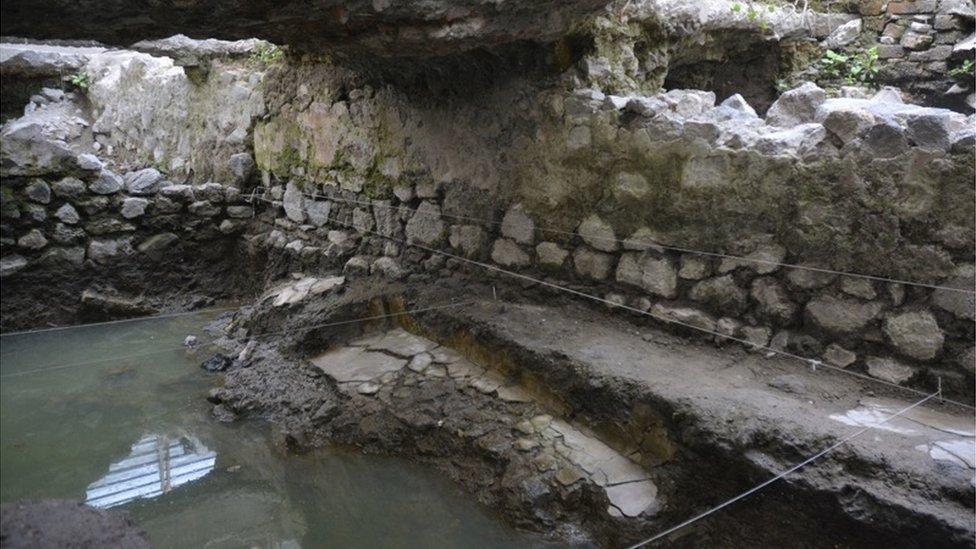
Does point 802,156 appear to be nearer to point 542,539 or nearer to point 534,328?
point 534,328

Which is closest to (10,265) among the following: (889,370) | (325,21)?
(325,21)

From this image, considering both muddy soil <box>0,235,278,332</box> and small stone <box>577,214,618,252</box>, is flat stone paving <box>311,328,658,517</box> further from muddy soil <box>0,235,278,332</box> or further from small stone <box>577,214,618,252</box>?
muddy soil <box>0,235,278,332</box>

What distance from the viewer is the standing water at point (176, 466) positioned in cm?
187

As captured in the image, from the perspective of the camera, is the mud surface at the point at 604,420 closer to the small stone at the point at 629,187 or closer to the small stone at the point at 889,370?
the small stone at the point at 889,370

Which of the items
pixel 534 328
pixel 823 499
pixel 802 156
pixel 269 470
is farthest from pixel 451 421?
pixel 802 156

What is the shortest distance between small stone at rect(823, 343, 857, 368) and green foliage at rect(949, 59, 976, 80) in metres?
2.89

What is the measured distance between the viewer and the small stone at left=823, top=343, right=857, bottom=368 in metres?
2.71

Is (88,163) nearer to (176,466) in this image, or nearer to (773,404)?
(176,466)

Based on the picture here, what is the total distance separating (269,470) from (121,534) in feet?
3.11

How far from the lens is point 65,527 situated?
192cm

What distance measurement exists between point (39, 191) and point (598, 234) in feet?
11.2

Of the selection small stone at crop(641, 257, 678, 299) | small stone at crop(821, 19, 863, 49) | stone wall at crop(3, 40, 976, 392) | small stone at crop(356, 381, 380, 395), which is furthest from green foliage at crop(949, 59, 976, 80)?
small stone at crop(356, 381, 380, 395)

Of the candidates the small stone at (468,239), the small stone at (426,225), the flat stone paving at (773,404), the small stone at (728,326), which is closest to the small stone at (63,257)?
the small stone at (426,225)

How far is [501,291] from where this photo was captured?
12.6ft
